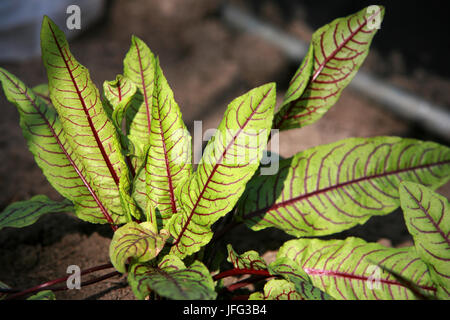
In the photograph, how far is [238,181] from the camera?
0.90 metres

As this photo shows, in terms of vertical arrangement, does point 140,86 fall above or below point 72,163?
above

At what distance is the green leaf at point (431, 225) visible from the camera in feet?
3.07

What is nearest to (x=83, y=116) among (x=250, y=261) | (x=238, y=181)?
(x=238, y=181)

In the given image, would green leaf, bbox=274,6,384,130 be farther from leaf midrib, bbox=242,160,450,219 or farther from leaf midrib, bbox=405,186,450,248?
leaf midrib, bbox=405,186,450,248

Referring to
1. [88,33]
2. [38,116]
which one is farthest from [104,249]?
[88,33]

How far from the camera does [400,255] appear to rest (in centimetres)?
99

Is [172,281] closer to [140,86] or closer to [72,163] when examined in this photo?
[72,163]

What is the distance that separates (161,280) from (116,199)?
13.4 inches

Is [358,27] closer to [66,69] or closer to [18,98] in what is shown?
[66,69]

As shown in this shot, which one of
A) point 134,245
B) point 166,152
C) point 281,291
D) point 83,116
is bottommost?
point 281,291

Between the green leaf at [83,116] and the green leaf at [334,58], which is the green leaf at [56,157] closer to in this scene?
the green leaf at [83,116]

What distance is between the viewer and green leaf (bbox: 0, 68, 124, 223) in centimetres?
107

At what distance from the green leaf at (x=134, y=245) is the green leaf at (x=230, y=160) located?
11 cm

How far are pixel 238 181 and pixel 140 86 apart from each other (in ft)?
1.55
